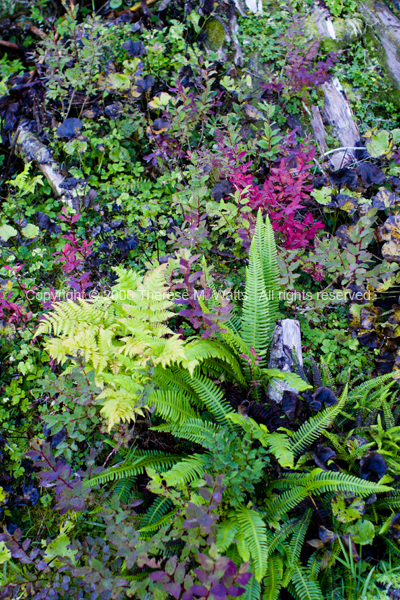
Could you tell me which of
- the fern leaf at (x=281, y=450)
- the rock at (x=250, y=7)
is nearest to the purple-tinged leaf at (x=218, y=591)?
the fern leaf at (x=281, y=450)

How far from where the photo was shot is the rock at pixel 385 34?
416 cm

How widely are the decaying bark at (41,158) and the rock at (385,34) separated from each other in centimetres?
362

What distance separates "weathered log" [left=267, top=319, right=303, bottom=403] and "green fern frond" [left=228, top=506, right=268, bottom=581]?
79 cm

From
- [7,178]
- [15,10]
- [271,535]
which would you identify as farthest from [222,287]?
[15,10]

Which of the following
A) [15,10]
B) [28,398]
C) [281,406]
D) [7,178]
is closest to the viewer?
[281,406]

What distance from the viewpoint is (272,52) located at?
160 inches

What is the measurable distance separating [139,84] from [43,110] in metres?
1.15

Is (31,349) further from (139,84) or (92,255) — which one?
(139,84)

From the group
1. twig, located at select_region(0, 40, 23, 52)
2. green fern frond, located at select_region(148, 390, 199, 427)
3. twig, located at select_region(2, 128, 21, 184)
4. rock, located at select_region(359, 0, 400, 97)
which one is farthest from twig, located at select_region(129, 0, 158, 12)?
green fern frond, located at select_region(148, 390, 199, 427)

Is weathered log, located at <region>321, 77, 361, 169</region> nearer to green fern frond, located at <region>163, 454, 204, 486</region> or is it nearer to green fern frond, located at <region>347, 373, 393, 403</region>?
green fern frond, located at <region>347, 373, 393, 403</region>

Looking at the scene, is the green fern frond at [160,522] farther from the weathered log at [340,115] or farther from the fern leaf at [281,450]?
the weathered log at [340,115]

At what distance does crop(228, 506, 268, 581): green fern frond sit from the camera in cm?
179

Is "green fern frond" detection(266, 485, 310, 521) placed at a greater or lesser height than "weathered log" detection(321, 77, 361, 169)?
lesser

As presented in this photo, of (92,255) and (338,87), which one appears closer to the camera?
(92,255)
